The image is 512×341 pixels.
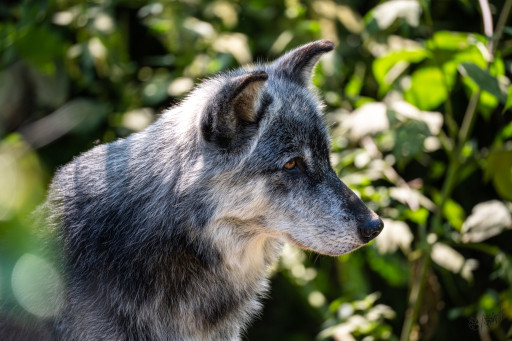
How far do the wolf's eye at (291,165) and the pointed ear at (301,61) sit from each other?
50 centimetres

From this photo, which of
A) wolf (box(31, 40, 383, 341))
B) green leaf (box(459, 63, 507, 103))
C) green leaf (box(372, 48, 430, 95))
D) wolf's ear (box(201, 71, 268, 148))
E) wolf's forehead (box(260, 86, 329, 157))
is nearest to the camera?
wolf's ear (box(201, 71, 268, 148))

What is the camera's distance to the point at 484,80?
9.62 ft

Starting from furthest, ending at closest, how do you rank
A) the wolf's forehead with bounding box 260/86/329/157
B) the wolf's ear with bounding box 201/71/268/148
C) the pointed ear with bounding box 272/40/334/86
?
the pointed ear with bounding box 272/40/334/86, the wolf's forehead with bounding box 260/86/329/157, the wolf's ear with bounding box 201/71/268/148

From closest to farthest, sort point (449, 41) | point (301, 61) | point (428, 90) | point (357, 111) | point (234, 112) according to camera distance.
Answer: point (234, 112)
point (301, 61)
point (449, 41)
point (357, 111)
point (428, 90)

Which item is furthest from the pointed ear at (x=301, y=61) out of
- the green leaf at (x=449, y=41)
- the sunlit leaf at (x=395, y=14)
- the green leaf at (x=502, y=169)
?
the green leaf at (x=502, y=169)

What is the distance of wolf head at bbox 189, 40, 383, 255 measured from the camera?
260 centimetres

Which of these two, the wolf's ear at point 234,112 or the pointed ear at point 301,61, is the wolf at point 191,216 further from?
the pointed ear at point 301,61

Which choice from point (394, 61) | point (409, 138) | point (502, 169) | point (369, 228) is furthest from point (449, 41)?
point (369, 228)

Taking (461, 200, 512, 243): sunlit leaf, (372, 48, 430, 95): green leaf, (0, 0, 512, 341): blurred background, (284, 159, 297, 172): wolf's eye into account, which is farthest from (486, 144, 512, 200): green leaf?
(284, 159, 297, 172): wolf's eye

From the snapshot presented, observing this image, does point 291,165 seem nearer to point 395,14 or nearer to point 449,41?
point 395,14

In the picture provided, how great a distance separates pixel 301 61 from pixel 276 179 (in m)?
0.68

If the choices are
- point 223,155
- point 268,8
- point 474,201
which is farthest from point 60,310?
point 474,201

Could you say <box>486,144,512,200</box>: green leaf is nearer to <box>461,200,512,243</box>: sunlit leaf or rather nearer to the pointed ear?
<box>461,200,512,243</box>: sunlit leaf

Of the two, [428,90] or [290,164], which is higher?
[290,164]
